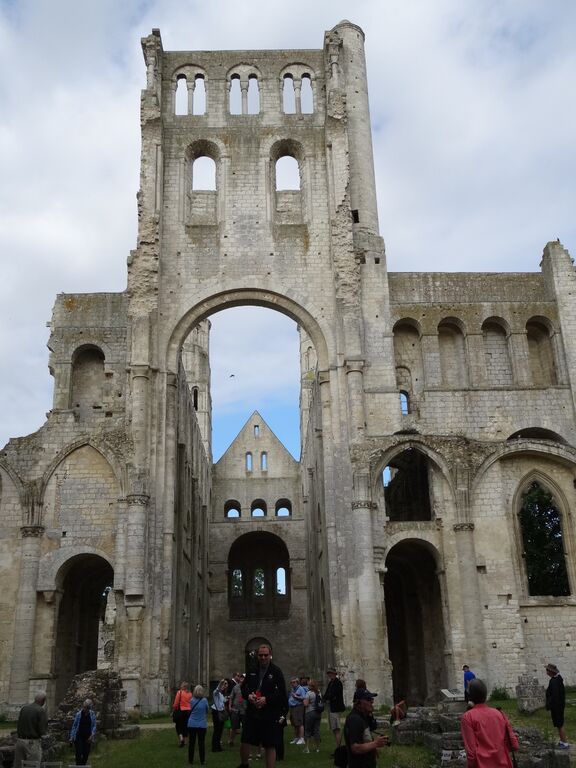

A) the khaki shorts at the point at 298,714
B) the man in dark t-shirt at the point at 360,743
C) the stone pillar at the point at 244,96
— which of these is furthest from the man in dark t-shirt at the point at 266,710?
the stone pillar at the point at 244,96

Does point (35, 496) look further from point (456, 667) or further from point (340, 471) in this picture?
point (456, 667)

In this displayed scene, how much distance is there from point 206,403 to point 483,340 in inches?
917

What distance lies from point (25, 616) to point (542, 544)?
14649mm

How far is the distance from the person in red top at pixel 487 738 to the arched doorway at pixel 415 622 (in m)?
16.6

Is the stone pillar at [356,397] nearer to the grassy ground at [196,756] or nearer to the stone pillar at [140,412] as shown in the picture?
the stone pillar at [140,412]

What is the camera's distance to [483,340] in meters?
25.0

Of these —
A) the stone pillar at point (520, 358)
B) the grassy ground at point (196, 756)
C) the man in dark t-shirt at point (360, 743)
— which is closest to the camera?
the man in dark t-shirt at point (360, 743)

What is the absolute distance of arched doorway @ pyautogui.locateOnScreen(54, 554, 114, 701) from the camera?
2325 cm

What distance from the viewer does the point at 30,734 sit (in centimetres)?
923

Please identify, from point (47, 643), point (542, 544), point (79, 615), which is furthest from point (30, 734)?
point (79, 615)

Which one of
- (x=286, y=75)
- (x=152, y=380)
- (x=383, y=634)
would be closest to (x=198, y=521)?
(x=152, y=380)

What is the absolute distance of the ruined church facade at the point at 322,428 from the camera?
21250 millimetres

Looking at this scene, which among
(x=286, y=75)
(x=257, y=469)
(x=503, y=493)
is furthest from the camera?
(x=257, y=469)

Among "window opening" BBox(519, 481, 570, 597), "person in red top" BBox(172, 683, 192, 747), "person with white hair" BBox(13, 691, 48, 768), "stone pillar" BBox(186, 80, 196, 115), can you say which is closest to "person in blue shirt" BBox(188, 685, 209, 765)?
"person in red top" BBox(172, 683, 192, 747)
